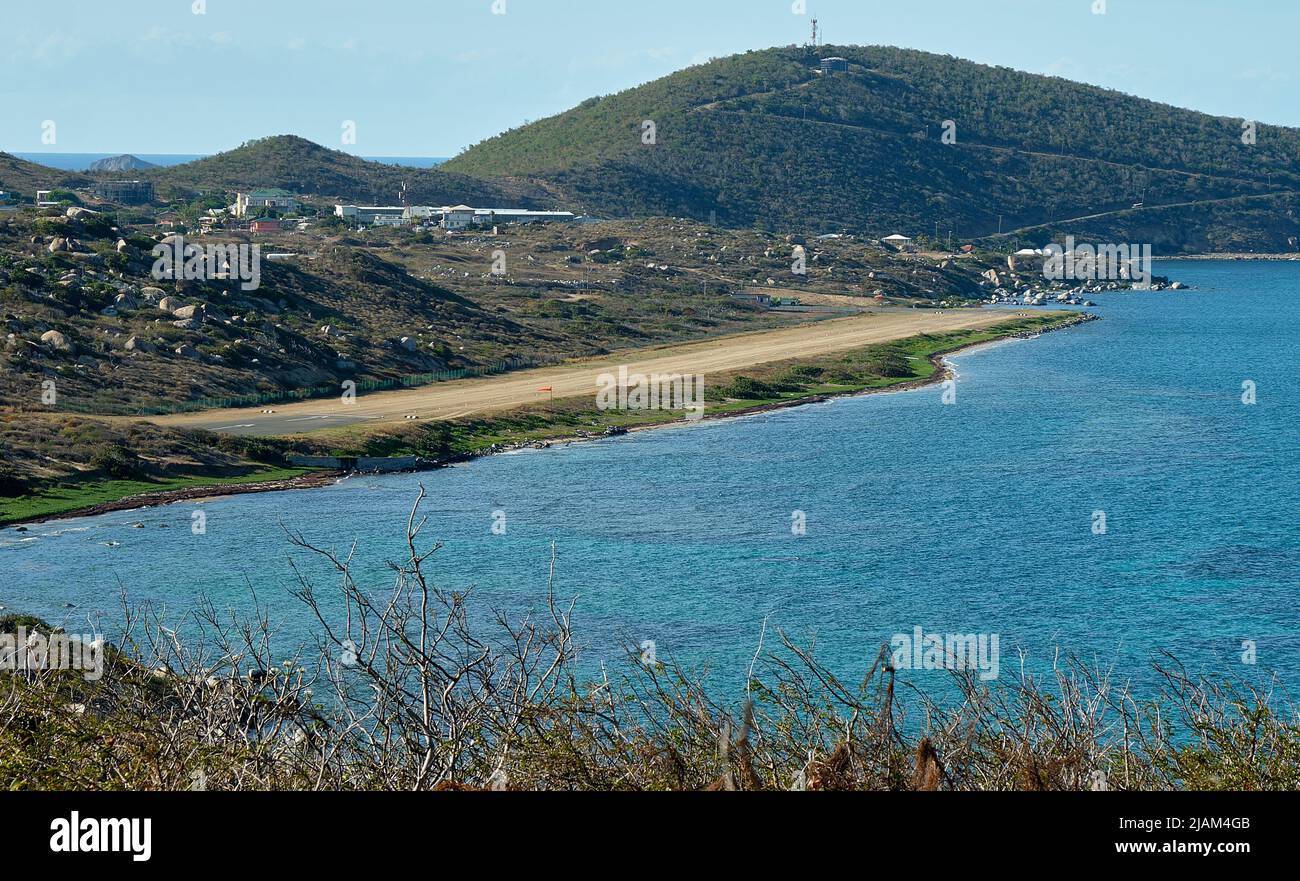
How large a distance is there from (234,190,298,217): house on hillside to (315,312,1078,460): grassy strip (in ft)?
273

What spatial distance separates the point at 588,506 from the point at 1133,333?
9044 cm

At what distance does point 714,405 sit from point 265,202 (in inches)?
3993

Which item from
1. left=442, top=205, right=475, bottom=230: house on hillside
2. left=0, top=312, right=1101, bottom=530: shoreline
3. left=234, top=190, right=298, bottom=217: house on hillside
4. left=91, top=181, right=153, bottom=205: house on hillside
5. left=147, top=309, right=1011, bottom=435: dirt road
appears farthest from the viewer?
left=442, top=205, right=475, bottom=230: house on hillside

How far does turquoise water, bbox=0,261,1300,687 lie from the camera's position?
40.7 metres

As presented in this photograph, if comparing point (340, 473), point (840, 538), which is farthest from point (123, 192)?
point (840, 538)

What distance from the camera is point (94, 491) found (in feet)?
187

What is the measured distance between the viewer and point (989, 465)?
6769 cm

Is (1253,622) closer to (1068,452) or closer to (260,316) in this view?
(1068,452)

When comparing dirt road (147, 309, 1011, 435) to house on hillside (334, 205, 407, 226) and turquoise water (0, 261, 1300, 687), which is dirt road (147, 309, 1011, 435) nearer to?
turquoise water (0, 261, 1300, 687)

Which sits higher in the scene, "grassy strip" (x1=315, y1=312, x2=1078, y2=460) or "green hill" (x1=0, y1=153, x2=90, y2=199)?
"green hill" (x1=0, y1=153, x2=90, y2=199)

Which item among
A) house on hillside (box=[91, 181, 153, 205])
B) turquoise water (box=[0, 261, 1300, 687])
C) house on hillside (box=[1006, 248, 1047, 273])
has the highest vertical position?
house on hillside (box=[91, 181, 153, 205])

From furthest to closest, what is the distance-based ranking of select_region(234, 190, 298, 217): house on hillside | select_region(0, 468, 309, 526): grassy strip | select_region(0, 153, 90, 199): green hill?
select_region(234, 190, 298, 217): house on hillside < select_region(0, 153, 90, 199): green hill < select_region(0, 468, 309, 526): grassy strip

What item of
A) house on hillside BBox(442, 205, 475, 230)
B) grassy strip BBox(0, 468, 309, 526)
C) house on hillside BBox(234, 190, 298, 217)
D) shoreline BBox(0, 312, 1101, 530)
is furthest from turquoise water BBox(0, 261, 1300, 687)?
house on hillside BBox(442, 205, 475, 230)
